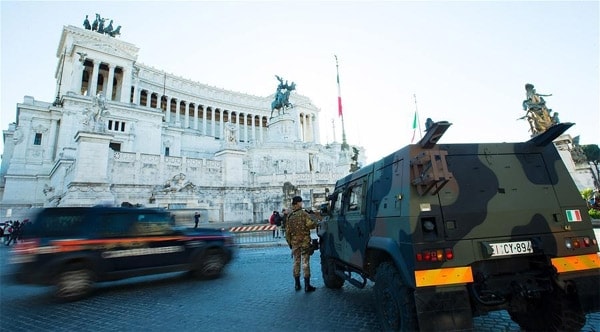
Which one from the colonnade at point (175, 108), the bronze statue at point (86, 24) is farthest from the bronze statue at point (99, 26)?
the colonnade at point (175, 108)

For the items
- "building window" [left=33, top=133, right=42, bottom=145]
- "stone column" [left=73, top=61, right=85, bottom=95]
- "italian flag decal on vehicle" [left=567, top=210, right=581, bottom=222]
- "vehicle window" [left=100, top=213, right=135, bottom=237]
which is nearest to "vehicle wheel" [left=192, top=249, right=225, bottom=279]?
"vehicle window" [left=100, top=213, right=135, bottom=237]

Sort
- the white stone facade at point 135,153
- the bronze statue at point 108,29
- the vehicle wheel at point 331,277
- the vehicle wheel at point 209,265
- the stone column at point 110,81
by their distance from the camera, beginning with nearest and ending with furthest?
the vehicle wheel at point 331,277, the vehicle wheel at point 209,265, the white stone facade at point 135,153, the stone column at point 110,81, the bronze statue at point 108,29

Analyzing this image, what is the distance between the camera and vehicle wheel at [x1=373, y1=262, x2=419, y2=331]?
2.99 m

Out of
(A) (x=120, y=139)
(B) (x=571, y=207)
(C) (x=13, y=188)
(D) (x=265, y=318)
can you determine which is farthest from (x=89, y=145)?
(B) (x=571, y=207)

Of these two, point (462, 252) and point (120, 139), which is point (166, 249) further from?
point (120, 139)

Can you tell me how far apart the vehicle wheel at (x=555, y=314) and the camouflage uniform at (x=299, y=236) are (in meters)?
3.71

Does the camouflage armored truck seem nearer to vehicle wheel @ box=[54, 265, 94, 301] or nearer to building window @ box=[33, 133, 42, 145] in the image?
vehicle wheel @ box=[54, 265, 94, 301]

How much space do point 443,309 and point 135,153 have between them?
27.7m

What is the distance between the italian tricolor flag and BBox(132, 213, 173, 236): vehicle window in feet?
25.0

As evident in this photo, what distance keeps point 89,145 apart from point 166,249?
21130 millimetres

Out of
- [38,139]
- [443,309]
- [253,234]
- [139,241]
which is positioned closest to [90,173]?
[253,234]

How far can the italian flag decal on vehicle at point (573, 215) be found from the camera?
11.1ft

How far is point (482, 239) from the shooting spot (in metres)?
3.15

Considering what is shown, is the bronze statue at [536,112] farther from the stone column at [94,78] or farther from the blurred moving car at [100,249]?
the stone column at [94,78]
